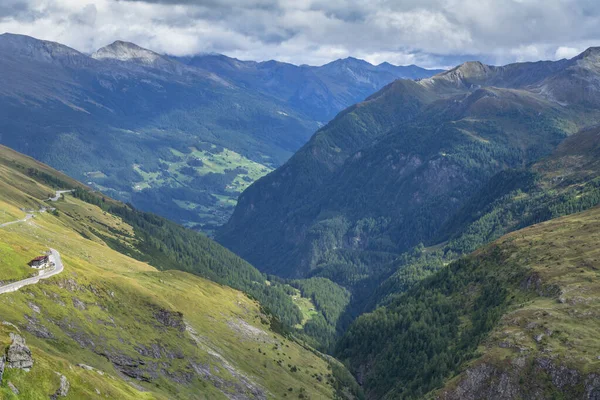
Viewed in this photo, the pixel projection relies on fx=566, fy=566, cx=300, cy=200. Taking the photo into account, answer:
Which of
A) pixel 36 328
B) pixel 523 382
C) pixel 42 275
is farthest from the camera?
pixel 523 382

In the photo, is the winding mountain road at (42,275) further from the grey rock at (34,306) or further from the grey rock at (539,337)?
the grey rock at (539,337)

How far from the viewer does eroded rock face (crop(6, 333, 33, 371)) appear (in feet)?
268

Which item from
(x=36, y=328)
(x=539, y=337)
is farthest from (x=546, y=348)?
(x=36, y=328)

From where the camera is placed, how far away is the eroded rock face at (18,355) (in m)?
81.8

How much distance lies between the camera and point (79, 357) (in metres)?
112

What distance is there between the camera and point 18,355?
8262 cm

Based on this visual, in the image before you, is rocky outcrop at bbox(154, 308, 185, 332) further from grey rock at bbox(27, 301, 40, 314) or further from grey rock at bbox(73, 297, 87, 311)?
grey rock at bbox(27, 301, 40, 314)

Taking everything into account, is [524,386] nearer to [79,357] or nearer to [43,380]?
[79,357]

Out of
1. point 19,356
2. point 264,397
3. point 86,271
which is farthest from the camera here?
point 264,397

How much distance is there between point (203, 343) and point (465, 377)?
77583 mm

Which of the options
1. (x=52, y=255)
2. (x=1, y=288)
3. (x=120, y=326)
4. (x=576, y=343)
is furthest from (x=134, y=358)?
(x=576, y=343)

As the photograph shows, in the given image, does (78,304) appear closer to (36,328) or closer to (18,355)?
(36,328)

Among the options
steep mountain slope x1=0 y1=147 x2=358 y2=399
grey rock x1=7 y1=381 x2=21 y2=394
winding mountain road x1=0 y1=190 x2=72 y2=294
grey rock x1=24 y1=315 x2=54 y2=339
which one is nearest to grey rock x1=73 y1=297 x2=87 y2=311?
steep mountain slope x1=0 y1=147 x2=358 y2=399

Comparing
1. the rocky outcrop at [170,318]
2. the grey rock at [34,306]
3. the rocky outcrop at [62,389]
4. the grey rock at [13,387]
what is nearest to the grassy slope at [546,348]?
the rocky outcrop at [170,318]
